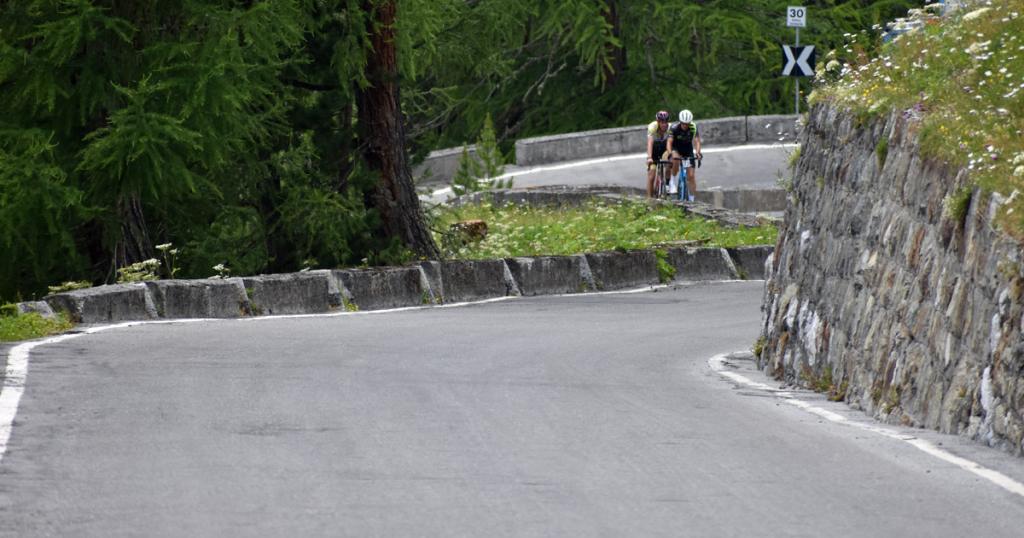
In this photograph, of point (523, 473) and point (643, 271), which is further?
point (643, 271)

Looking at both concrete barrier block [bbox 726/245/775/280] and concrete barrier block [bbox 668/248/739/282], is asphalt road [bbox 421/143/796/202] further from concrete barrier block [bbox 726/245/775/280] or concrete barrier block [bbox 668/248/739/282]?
concrete barrier block [bbox 668/248/739/282]

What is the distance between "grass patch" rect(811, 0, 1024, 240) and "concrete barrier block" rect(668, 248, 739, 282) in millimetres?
10611

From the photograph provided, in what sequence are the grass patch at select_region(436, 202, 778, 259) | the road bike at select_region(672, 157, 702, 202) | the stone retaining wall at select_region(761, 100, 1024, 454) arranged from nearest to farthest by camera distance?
the stone retaining wall at select_region(761, 100, 1024, 454), the grass patch at select_region(436, 202, 778, 259), the road bike at select_region(672, 157, 702, 202)

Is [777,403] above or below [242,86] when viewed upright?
below

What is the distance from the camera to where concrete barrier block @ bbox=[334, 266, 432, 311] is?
20.0m

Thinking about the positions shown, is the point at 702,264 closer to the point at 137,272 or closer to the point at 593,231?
the point at 593,231

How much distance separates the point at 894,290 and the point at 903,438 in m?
2.06

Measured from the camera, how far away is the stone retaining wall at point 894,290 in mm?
9406

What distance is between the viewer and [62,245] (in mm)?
23578

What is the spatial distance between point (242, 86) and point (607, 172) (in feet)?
71.1

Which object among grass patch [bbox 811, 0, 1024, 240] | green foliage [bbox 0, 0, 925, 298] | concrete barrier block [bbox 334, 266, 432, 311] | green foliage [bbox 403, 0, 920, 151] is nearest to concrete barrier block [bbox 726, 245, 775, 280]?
green foliage [bbox 0, 0, 925, 298]

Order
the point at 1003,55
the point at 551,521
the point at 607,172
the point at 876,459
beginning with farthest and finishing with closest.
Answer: the point at 607,172, the point at 1003,55, the point at 876,459, the point at 551,521

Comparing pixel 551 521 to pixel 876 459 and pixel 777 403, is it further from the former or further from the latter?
pixel 777 403

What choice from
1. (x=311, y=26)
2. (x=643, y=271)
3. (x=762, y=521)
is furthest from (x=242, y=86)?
(x=762, y=521)
